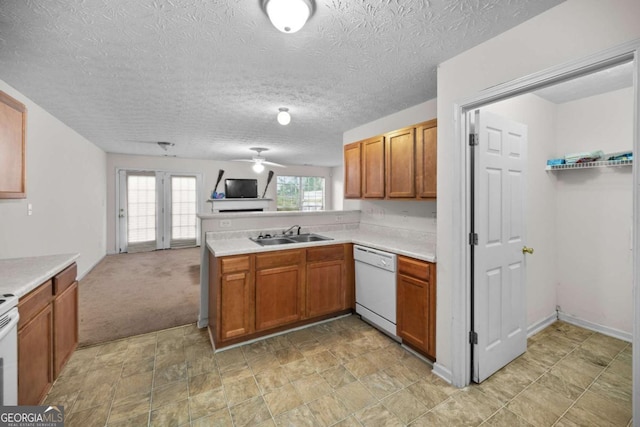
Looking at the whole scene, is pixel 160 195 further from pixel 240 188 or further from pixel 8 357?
pixel 8 357

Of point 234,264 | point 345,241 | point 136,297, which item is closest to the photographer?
point 234,264

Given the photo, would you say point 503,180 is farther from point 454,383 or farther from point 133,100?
point 133,100

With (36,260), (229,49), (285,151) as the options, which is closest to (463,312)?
(229,49)

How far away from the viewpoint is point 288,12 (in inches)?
53.2

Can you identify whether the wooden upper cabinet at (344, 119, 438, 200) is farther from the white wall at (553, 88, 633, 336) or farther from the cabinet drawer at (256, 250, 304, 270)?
the white wall at (553, 88, 633, 336)

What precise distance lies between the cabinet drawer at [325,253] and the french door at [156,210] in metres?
5.45

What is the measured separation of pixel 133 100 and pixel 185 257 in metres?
4.01

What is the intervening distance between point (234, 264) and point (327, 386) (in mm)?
1234

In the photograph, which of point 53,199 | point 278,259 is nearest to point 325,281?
point 278,259

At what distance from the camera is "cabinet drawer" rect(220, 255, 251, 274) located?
239cm

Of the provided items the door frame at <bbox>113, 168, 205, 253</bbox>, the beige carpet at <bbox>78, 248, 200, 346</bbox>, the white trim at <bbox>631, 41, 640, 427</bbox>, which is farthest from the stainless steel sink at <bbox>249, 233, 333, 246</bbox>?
the door frame at <bbox>113, 168, 205, 253</bbox>

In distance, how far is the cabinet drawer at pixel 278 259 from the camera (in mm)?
2572

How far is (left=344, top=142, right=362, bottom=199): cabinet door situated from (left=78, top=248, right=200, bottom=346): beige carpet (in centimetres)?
238

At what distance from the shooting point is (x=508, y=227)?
217 cm
